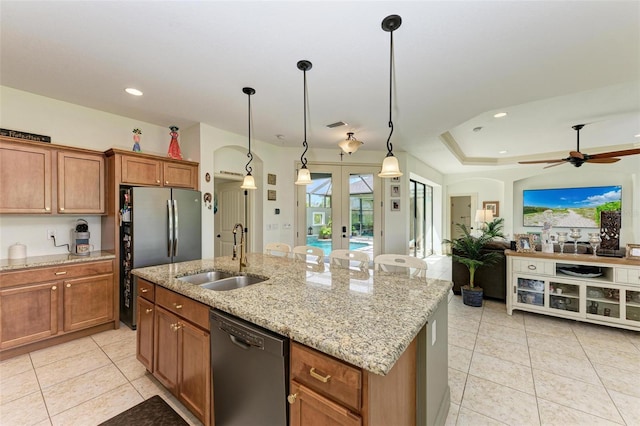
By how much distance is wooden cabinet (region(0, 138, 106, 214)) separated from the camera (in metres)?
2.55

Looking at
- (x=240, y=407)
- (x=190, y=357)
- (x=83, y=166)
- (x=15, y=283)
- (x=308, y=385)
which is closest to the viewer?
(x=308, y=385)

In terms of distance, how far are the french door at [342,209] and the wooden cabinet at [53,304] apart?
3.03 metres

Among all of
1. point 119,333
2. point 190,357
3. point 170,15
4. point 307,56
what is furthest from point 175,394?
point 307,56

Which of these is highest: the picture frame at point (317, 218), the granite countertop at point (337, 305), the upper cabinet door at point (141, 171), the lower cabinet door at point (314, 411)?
the upper cabinet door at point (141, 171)

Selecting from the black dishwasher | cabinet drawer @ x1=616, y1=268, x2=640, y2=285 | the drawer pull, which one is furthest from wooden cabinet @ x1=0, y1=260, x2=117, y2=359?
cabinet drawer @ x1=616, y1=268, x2=640, y2=285

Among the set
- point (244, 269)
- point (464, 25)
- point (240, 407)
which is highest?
point (464, 25)

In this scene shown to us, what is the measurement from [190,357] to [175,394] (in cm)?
41

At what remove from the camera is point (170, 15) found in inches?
66.4

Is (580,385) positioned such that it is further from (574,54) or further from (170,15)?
(170,15)

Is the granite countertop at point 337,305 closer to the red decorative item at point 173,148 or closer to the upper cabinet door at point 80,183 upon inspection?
the upper cabinet door at point 80,183

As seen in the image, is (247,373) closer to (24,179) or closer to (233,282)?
(233,282)

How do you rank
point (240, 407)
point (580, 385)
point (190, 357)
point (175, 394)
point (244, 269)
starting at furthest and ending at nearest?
point (244, 269) < point (580, 385) < point (175, 394) < point (190, 357) < point (240, 407)

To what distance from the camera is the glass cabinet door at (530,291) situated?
3334 mm

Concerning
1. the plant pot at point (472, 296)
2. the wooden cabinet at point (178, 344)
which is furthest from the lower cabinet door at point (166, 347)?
the plant pot at point (472, 296)
